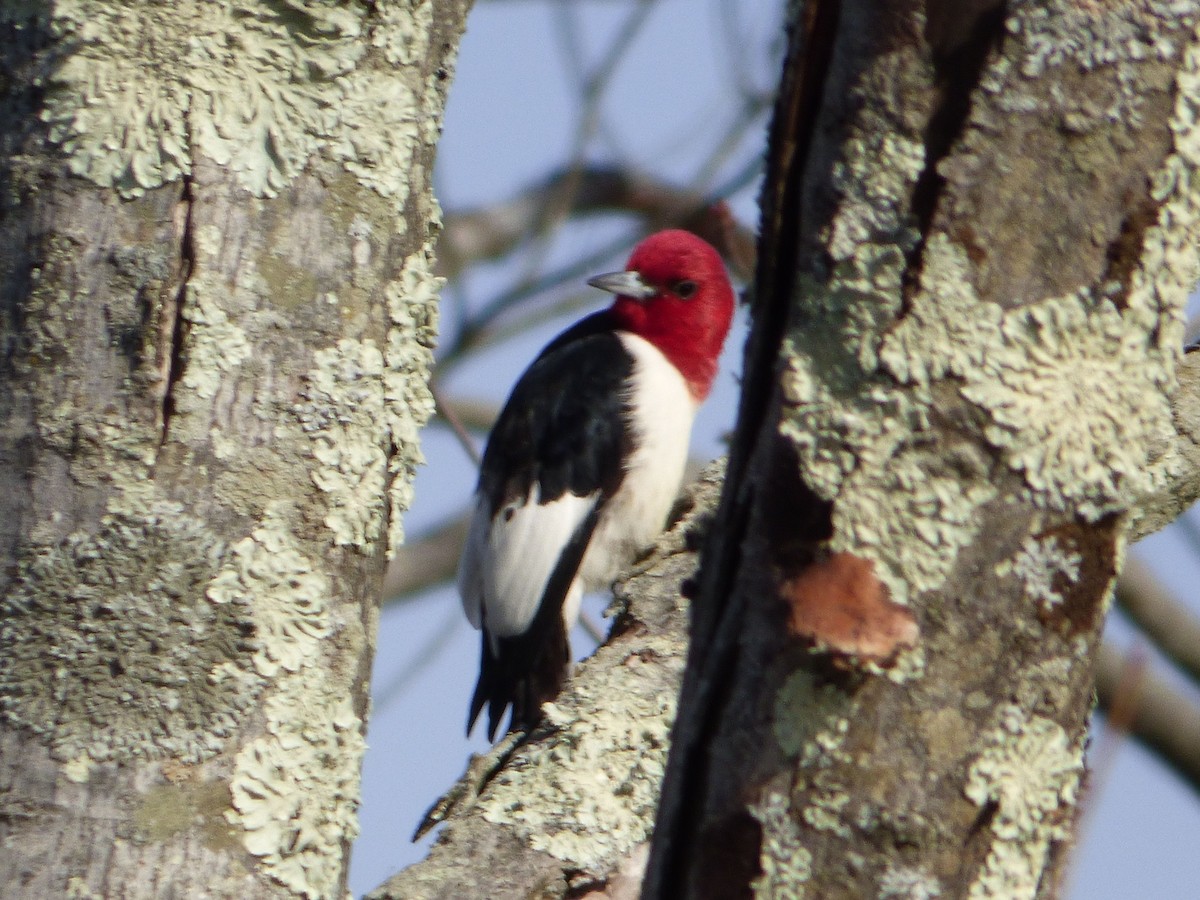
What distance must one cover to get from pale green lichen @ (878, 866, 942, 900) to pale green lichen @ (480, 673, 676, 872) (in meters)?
1.20

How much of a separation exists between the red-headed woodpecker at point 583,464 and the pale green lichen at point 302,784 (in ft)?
7.68

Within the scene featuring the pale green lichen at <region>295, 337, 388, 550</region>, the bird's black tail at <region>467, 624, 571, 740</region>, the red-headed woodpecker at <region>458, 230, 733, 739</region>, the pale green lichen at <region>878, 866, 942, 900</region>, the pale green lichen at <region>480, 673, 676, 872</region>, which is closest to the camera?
the pale green lichen at <region>878, 866, 942, 900</region>

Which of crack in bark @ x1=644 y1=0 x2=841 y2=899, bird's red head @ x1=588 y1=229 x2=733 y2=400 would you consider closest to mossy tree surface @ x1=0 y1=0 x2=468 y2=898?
crack in bark @ x1=644 y1=0 x2=841 y2=899

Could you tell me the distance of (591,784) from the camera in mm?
2330

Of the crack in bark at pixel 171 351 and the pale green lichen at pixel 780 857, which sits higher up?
the crack in bark at pixel 171 351

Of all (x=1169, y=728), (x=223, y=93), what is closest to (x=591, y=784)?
(x=223, y=93)

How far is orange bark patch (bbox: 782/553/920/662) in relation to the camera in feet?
3.38

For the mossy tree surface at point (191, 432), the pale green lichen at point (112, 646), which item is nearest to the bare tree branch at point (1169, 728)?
the mossy tree surface at point (191, 432)

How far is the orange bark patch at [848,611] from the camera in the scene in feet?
3.38

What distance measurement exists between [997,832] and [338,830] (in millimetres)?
A: 1055

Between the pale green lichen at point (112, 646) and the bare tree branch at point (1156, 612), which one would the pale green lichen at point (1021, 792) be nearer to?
the pale green lichen at point (112, 646)

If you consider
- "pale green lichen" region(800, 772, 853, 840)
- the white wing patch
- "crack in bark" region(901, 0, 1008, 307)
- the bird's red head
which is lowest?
the white wing patch

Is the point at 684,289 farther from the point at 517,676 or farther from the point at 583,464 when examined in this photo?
the point at 517,676

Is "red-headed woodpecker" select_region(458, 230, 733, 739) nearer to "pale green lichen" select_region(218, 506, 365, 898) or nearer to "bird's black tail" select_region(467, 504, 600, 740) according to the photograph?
"bird's black tail" select_region(467, 504, 600, 740)
